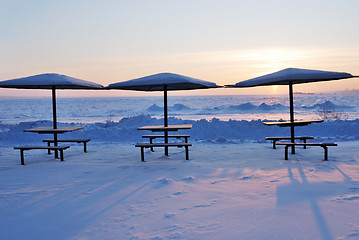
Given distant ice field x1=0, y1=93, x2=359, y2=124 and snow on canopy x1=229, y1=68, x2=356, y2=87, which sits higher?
snow on canopy x1=229, y1=68, x2=356, y2=87

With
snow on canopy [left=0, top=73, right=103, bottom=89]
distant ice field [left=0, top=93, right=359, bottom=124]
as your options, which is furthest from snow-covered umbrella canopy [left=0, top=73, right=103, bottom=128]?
distant ice field [left=0, top=93, right=359, bottom=124]

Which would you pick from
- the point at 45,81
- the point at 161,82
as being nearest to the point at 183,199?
the point at 161,82

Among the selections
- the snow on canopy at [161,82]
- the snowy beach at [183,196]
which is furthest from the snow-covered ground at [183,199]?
the snow on canopy at [161,82]

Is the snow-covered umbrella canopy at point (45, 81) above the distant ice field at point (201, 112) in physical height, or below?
above

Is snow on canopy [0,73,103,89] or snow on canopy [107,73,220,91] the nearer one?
snow on canopy [107,73,220,91]

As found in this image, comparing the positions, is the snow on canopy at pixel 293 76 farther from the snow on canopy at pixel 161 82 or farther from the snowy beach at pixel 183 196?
the snowy beach at pixel 183 196

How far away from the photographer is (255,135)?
511 inches

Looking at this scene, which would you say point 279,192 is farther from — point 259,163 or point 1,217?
point 1,217

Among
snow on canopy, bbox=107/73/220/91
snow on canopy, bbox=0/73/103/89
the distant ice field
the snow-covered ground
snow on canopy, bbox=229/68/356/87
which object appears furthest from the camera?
the distant ice field

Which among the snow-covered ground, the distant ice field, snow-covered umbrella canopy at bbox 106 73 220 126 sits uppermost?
snow-covered umbrella canopy at bbox 106 73 220 126

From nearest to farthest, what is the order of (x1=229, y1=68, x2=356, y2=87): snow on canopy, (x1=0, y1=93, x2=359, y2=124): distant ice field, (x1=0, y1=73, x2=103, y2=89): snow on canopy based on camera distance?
(x1=229, y1=68, x2=356, y2=87): snow on canopy
(x1=0, y1=73, x2=103, y2=89): snow on canopy
(x1=0, y1=93, x2=359, y2=124): distant ice field

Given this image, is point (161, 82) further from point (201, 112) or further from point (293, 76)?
point (201, 112)

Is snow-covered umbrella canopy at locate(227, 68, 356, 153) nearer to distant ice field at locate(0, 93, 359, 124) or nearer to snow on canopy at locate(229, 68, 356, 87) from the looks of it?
snow on canopy at locate(229, 68, 356, 87)

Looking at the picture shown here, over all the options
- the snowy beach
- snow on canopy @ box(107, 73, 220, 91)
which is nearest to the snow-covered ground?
the snowy beach
